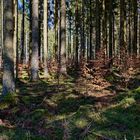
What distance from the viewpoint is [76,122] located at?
31.7 feet

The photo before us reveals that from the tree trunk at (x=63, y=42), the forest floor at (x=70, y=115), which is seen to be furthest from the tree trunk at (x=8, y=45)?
the tree trunk at (x=63, y=42)

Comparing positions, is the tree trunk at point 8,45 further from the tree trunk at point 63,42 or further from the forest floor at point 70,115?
the tree trunk at point 63,42

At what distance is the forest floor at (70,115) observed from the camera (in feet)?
27.7

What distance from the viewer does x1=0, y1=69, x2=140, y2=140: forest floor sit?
843 cm

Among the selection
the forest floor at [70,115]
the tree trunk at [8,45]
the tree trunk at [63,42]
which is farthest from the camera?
the tree trunk at [63,42]

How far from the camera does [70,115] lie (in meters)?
10.8

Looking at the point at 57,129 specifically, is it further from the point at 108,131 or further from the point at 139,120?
the point at 139,120

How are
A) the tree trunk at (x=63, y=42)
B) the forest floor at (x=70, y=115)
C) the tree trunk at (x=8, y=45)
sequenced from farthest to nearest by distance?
the tree trunk at (x=63, y=42), the tree trunk at (x=8, y=45), the forest floor at (x=70, y=115)

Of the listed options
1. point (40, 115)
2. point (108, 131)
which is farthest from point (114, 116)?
point (40, 115)

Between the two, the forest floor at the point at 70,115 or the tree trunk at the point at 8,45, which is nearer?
the forest floor at the point at 70,115

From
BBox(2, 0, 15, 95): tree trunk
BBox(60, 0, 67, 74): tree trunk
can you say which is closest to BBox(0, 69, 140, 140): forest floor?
BBox(2, 0, 15, 95): tree trunk

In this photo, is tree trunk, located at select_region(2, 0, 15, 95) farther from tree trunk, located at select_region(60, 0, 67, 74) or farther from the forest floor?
tree trunk, located at select_region(60, 0, 67, 74)

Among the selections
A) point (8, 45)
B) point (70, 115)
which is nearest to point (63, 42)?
point (8, 45)

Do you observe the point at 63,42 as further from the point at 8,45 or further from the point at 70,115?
the point at 70,115
